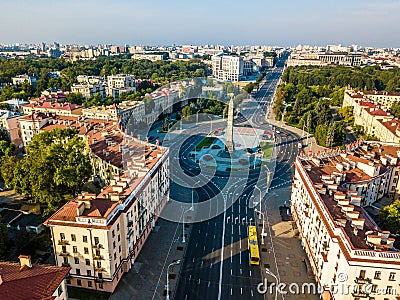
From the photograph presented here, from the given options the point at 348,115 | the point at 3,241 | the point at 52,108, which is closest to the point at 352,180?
the point at 3,241

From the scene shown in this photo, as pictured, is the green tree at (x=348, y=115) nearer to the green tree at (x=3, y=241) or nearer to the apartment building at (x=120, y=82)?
the apartment building at (x=120, y=82)

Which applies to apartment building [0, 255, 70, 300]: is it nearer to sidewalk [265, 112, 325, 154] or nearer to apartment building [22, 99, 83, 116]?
apartment building [22, 99, 83, 116]

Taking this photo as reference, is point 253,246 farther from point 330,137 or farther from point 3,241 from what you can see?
point 330,137

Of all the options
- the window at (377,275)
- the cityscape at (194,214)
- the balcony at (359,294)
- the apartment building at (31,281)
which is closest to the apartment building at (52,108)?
the cityscape at (194,214)

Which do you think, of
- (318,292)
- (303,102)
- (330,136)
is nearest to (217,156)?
(330,136)

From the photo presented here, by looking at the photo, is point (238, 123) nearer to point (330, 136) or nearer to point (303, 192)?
point (330, 136)

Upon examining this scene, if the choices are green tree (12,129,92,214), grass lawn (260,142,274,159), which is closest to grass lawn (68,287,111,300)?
green tree (12,129,92,214)
